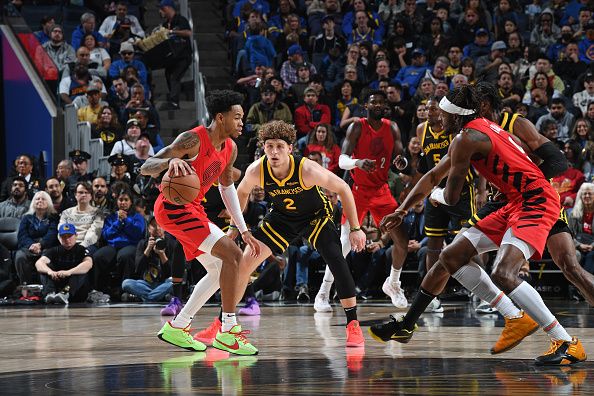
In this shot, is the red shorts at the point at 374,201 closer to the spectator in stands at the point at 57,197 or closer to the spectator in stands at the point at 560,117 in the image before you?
the spectator in stands at the point at 560,117

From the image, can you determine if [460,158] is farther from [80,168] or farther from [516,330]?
[80,168]

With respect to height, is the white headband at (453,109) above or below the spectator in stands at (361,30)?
below

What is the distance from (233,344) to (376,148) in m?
4.15

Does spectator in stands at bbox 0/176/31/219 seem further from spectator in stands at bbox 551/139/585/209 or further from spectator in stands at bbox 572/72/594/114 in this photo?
spectator in stands at bbox 572/72/594/114

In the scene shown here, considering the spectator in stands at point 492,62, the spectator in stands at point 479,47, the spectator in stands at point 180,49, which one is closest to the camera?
the spectator in stands at point 492,62

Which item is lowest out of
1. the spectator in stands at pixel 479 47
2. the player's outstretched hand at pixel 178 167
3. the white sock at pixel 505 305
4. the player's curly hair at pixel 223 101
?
the white sock at pixel 505 305

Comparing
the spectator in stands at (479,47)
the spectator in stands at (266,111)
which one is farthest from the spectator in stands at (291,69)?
the spectator in stands at (479,47)

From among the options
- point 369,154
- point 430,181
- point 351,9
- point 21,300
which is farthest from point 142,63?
point 430,181

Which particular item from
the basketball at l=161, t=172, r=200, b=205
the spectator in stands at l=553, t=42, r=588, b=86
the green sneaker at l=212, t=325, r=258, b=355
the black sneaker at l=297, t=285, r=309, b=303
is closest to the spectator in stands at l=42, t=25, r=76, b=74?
the black sneaker at l=297, t=285, r=309, b=303

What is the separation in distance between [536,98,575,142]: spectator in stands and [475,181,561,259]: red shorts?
708 cm

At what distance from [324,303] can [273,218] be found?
2614 millimetres

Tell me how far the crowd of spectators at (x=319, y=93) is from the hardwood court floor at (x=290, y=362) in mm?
1892

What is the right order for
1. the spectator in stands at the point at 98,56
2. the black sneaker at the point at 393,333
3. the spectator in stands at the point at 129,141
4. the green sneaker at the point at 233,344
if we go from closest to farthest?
the green sneaker at the point at 233,344
the black sneaker at the point at 393,333
the spectator in stands at the point at 129,141
the spectator in stands at the point at 98,56

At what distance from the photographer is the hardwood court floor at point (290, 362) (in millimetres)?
5355
